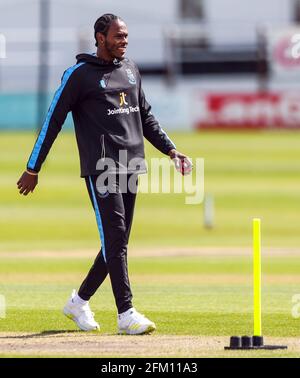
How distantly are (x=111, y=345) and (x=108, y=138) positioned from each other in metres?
1.71

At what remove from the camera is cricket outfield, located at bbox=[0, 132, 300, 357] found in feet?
36.5

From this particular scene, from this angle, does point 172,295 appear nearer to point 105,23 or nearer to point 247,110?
point 105,23

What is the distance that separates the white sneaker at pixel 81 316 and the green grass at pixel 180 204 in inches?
425

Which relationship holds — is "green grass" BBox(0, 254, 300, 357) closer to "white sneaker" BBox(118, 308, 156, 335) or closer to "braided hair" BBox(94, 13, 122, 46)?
"white sneaker" BBox(118, 308, 156, 335)

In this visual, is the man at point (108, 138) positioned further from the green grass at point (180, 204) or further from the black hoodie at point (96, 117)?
the green grass at point (180, 204)

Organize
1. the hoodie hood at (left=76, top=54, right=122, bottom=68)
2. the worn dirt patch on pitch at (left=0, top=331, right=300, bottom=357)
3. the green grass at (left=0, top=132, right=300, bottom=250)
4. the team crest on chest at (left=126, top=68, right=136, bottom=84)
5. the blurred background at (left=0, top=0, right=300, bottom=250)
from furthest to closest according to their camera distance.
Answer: the blurred background at (left=0, top=0, right=300, bottom=250) → the green grass at (left=0, top=132, right=300, bottom=250) → the team crest on chest at (left=126, top=68, right=136, bottom=84) → the hoodie hood at (left=76, top=54, right=122, bottom=68) → the worn dirt patch on pitch at (left=0, top=331, right=300, bottom=357)

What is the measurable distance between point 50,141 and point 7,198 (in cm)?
2057

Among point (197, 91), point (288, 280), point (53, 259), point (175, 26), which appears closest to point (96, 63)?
point (288, 280)

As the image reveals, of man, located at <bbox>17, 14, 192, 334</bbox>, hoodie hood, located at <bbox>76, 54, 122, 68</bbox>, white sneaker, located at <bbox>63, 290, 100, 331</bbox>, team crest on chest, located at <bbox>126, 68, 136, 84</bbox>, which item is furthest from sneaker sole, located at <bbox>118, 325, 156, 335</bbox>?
hoodie hood, located at <bbox>76, 54, 122, 68</bbox>

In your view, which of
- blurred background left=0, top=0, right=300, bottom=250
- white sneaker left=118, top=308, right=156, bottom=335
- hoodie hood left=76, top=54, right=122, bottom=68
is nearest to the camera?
white sneaker left=118, top=308, right=156, bottom=335

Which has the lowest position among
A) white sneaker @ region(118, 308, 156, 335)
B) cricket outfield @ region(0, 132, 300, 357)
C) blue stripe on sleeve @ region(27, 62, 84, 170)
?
cricket outfield @ region(0, 132, 300, 357)

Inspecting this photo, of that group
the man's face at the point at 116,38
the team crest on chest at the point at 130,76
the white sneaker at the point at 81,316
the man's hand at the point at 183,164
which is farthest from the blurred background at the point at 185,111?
the man's face at the point at 116,38

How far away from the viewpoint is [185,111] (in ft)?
164

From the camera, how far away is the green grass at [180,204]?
2489cm
